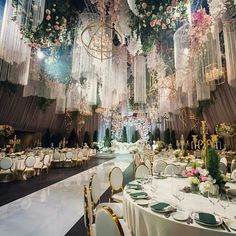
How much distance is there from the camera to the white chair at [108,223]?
51.4 inches

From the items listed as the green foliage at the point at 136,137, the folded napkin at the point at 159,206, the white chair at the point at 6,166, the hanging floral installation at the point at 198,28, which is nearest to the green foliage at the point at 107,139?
the green foliage at the point at 136,137

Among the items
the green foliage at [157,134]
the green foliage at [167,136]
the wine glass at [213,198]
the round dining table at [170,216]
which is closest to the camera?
the round dining table at [170,216]

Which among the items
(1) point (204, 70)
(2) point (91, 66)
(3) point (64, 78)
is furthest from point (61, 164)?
(1) point (204, 70)

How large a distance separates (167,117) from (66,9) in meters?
12.6

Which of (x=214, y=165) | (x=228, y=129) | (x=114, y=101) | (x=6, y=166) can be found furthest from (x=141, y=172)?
(x=114, y=101)

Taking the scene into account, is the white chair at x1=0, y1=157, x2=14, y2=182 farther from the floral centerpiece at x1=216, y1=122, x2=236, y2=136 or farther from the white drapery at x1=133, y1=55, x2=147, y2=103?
the floral centerpiece at x1=216, y1=122, x2=236, y2=136

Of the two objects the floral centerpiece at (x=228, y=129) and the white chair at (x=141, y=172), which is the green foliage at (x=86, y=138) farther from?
the white chair at (x=141, y=172)

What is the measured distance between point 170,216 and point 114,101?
11.1 m

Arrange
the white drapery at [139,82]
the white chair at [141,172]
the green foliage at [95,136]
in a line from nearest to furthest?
the white chair at [141,172]
the white drapery at [139,82]
the green foliage at [95,136]

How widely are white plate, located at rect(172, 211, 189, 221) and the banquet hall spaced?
0.04 feet

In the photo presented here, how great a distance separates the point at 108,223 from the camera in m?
1.37

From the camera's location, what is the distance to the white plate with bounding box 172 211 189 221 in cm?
156

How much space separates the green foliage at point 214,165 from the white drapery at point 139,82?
5195 mm

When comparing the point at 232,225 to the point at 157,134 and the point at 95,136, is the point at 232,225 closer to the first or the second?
the point at 157,134
